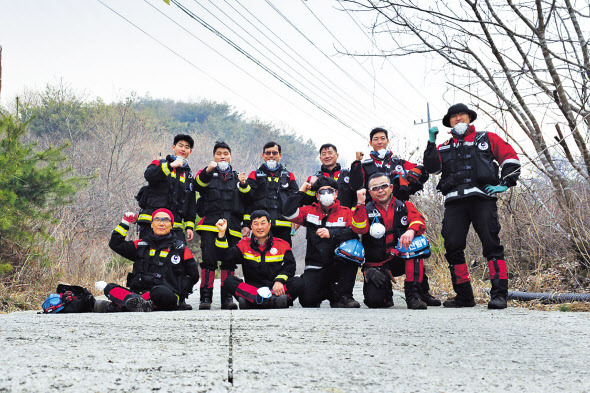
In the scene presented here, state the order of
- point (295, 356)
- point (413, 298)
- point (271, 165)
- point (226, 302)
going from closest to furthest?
point (295, 356) < point (413, 298) < point (226, 302) < point (271, 165)

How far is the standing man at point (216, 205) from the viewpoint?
19.7 ft

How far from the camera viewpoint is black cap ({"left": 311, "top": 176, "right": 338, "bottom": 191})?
20.1 ft

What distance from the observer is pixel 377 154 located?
20.2ft

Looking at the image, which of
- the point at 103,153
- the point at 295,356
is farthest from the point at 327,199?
the point at 103,153

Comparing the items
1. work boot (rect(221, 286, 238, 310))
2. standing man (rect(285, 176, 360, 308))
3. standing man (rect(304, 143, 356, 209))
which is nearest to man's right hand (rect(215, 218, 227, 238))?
work boot (rect(221, 286, 238, 310))

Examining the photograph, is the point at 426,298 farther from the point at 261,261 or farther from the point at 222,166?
the point at 222,166

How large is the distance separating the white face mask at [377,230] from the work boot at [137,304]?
251cm

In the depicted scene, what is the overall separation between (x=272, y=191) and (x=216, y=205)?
760 millimetres

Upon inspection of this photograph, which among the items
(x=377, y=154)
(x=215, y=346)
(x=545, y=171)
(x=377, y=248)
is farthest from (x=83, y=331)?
(x=545, y=171)

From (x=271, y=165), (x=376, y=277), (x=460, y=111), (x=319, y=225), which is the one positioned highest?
(x=460, y=111)

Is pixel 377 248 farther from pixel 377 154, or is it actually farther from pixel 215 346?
pixel 215 346

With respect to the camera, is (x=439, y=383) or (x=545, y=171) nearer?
(x=439, y=383)

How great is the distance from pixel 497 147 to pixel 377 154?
1472 mm

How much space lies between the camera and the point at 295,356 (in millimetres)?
2246
